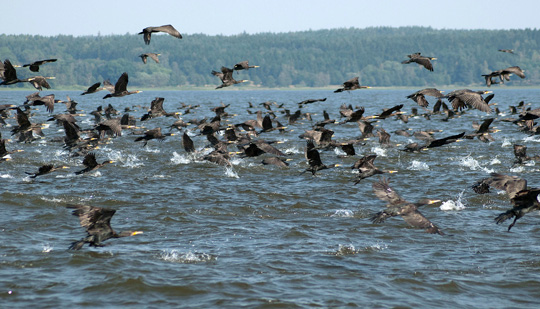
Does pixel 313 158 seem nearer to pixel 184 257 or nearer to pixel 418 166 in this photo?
pixel 184 257

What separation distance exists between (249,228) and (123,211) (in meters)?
3.45

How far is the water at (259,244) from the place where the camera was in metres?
10.0

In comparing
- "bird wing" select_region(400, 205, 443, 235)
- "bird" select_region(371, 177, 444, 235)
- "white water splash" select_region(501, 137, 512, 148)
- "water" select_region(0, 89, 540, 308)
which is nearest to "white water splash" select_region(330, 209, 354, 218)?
"water" select_region(0, 89, 540, 308)

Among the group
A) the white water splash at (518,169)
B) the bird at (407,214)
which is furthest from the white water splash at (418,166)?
the bird at (407,214)

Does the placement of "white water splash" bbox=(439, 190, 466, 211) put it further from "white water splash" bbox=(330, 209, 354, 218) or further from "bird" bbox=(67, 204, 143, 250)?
"bird" bbox=(67, 204, 143, 250)

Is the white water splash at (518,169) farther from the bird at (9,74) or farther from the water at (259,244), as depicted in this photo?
the bird at (9,74)

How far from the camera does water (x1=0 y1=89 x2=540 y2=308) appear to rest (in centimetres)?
1001

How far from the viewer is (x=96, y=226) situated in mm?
10938

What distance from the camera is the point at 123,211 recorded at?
15.7 metres

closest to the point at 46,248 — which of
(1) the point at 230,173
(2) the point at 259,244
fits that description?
(2) the point at 259,244

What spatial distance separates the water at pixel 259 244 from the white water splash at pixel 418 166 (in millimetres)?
511

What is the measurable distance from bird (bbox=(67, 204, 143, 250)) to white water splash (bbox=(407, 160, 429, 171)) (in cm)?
1410

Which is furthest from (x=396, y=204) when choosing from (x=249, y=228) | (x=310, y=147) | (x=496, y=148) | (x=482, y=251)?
(x=496, y=148)

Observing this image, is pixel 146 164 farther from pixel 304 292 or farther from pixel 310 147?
pixel 304 292
